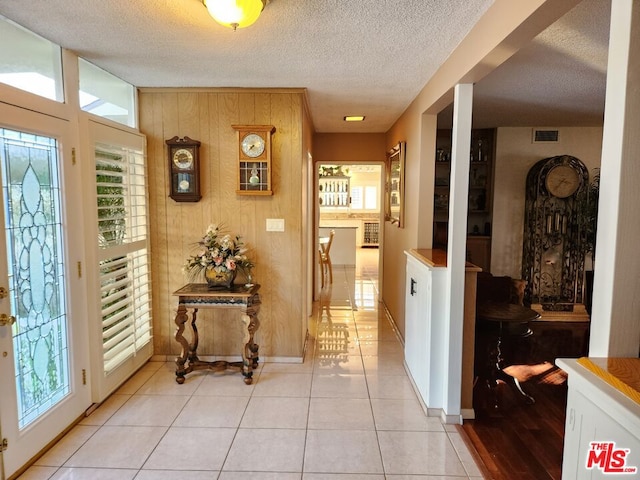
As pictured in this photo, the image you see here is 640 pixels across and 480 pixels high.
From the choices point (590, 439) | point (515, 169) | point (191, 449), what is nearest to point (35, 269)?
point (191, 449)

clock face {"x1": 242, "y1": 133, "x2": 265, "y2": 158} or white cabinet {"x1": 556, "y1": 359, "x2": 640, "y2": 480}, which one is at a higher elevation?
clock face {"x1": 242, "y1": 133, "x2": 265, "y2": 158}

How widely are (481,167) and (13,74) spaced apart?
15.8ft

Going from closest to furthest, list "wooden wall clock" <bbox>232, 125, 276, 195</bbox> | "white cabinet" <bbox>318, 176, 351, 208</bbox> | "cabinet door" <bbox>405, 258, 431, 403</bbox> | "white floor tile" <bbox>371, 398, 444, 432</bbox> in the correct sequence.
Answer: "white floor tile" <bbox>371, 398, 444, 432</bbox> → "cabinet door" <bbox>405, 258, 431, 403</bbox> → "wooden wall clock" <bbox>232, 125, 276, 195</bbox> → "white cabinet" <bbox>318, 176, 351, 208</bbox>

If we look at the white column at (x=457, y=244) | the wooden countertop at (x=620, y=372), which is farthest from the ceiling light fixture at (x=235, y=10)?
the wooden countertop at (x=620, y=372)

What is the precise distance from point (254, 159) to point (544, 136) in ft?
12.3

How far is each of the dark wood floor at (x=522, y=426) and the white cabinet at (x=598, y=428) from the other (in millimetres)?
1096

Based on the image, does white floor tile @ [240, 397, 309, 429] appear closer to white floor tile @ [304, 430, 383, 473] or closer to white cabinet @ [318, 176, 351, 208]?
white floor tile @ [304, 430, 383, 473]

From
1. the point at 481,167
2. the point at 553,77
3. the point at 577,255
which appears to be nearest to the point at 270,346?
the point at 553,77

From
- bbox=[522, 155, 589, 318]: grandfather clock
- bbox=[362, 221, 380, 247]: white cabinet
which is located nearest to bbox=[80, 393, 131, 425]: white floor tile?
bbox=[522, 155, 589, 318]: grandfather clock

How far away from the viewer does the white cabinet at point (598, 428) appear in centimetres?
93

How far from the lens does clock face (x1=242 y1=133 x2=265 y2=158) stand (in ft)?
10.9

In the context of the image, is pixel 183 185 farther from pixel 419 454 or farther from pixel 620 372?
pixel 620 372

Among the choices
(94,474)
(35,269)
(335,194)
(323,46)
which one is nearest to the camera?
(94,474)

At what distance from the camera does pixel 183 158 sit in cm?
335
